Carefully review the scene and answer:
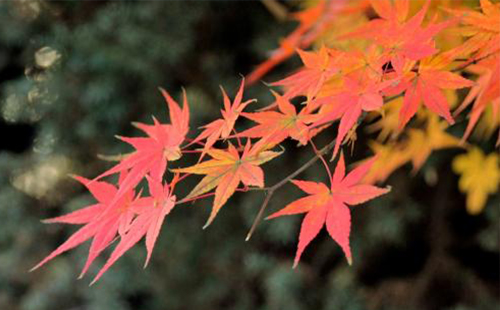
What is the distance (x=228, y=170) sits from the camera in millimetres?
604

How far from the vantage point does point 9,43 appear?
2404 mm

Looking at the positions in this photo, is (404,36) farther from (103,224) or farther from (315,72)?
(103,224)

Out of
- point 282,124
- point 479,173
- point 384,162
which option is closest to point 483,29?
point 282,124

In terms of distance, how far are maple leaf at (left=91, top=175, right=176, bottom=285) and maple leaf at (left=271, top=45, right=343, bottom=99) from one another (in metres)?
0.14

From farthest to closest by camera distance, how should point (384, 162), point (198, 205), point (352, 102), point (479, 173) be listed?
point (198, 205) < point (479, 173) < point (384, 162) < point (352, 102)

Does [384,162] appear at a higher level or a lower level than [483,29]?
lower

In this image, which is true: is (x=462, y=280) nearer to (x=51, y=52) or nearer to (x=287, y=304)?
(x=287, y=304)

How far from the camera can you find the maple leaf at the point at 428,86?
618 millimetres

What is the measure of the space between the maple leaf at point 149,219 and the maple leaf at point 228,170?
0.02 m

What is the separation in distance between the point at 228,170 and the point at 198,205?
155cm

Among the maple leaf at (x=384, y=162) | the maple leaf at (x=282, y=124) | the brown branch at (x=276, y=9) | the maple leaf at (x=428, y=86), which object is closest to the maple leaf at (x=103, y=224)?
the maple leaf at (x=282, y=124)

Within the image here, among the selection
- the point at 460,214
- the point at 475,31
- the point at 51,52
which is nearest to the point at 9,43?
the point at 51,52

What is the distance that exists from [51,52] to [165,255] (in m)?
0.75

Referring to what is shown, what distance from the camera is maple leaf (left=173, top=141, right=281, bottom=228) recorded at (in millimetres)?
591
